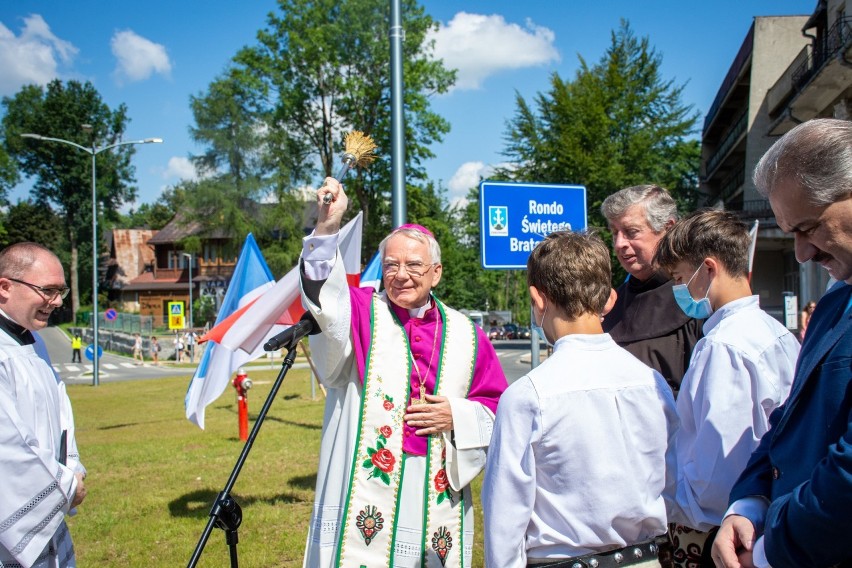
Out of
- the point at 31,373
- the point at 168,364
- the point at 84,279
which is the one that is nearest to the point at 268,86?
the point at 168,364

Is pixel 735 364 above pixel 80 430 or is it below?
above

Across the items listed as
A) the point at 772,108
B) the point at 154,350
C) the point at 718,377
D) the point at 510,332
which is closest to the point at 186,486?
the point at 718,377

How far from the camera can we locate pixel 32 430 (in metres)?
2.95

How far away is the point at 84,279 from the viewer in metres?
70.5

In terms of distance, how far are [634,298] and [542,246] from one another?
1.44 m

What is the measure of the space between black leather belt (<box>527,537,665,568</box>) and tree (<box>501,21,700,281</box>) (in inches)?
915

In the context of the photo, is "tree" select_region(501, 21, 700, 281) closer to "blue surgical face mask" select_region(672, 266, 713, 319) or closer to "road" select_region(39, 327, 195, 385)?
"road" select_region(39, 327, 195, 385)

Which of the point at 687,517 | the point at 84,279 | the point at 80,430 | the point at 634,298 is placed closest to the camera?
the point at 687,517

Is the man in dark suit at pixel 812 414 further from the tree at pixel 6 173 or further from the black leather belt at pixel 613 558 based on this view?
the tree at pixel 6 173

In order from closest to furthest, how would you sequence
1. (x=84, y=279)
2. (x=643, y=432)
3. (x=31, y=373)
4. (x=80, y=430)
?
(x=643, y=432)
(x=31, y=373)
(x=80, y=430)
(x=84, y=279)

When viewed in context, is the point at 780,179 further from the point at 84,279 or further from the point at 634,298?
the point at 84,279

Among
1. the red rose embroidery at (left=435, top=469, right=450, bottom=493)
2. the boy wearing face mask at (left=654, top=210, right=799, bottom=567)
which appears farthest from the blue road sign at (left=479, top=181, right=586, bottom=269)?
the boy wearing face mask at (left=654, top=210, right=799, bottom=567)

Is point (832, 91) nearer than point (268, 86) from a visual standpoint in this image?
Yes

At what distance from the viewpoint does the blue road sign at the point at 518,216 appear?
551 cm
